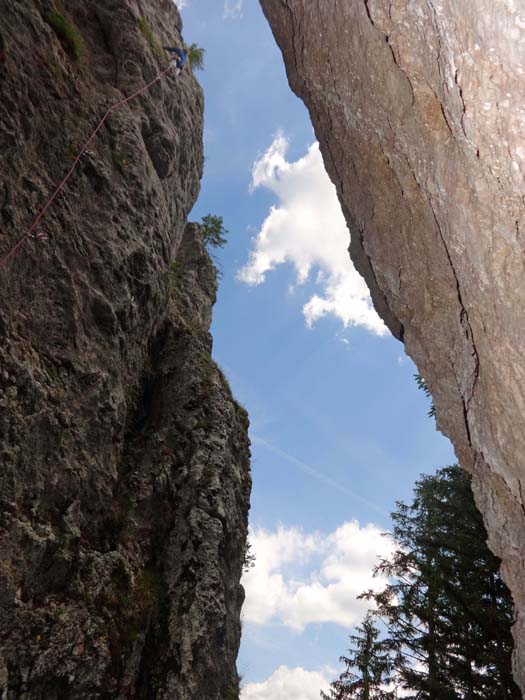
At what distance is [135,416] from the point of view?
10.5m

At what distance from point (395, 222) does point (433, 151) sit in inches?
83.4

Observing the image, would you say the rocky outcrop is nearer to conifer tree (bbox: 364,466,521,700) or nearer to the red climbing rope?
the red climbing rope

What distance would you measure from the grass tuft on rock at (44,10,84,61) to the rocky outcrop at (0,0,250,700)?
48 mm

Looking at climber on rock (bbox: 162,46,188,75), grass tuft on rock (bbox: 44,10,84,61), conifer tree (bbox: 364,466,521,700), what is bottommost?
conifer tree (bbox: 364,466,521,700)

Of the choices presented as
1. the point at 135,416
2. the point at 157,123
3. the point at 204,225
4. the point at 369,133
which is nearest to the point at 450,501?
the point at 135,416

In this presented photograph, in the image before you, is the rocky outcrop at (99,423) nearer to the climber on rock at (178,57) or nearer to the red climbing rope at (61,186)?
the red climbing rope at (61,186)

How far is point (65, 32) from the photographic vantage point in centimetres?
1086

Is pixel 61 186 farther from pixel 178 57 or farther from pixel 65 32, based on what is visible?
pixel 178 57

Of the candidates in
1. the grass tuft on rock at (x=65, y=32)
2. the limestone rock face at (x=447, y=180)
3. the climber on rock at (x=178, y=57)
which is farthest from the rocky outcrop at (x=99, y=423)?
the limestone rock face at (x=447, y=180)

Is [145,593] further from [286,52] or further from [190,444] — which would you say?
[286,52]

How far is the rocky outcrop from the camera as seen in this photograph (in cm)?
638

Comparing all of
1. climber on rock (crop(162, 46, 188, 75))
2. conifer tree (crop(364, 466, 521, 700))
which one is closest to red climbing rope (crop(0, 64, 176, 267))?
climber on rock (crop(162, 46, 188, 75))

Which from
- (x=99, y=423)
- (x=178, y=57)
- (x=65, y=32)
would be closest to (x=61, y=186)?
(x=99, y=423)

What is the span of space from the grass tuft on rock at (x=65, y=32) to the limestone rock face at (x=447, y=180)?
5.46 m
